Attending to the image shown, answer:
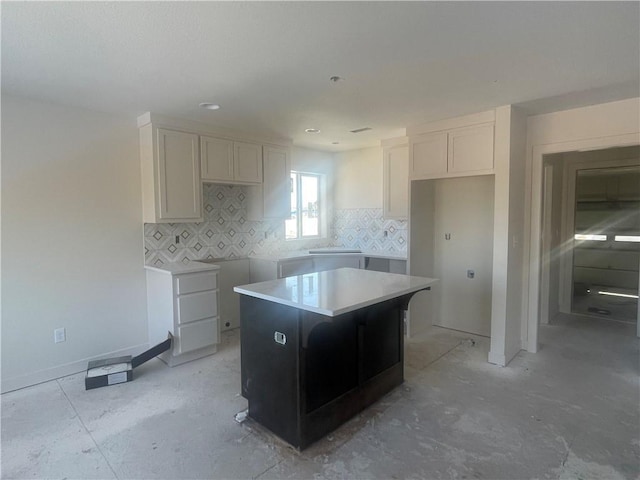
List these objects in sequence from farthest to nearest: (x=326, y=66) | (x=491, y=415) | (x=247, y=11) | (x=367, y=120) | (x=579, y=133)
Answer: (x=367, y=120) → (x=579, y=133) → (x=491, y=415) → (x=326, y=66) → (x=247, y=11)

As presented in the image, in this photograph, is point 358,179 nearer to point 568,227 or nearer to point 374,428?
point 568,227

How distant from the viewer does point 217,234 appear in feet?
14.2

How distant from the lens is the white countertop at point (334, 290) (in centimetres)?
201

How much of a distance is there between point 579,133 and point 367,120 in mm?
1889

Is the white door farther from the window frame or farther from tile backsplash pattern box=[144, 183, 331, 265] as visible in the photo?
tile backsplash pattern box=[144, 183, 331, 265]

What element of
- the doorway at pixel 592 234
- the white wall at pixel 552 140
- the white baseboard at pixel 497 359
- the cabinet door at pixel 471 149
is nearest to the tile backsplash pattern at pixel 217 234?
the cabinet door at pixel 471 149

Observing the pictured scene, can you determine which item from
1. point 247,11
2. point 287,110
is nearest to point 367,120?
point 287,110

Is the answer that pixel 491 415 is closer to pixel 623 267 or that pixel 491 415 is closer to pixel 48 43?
pixel 48 43

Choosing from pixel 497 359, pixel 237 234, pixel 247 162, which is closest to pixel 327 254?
pixel 237 234

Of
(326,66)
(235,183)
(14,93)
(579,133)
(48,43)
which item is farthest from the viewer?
(235,183)

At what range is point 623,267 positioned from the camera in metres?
5.48

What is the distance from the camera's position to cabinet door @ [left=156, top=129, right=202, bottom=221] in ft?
11.4

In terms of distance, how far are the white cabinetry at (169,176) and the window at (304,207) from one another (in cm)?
167

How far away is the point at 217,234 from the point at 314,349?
8.15 ft
